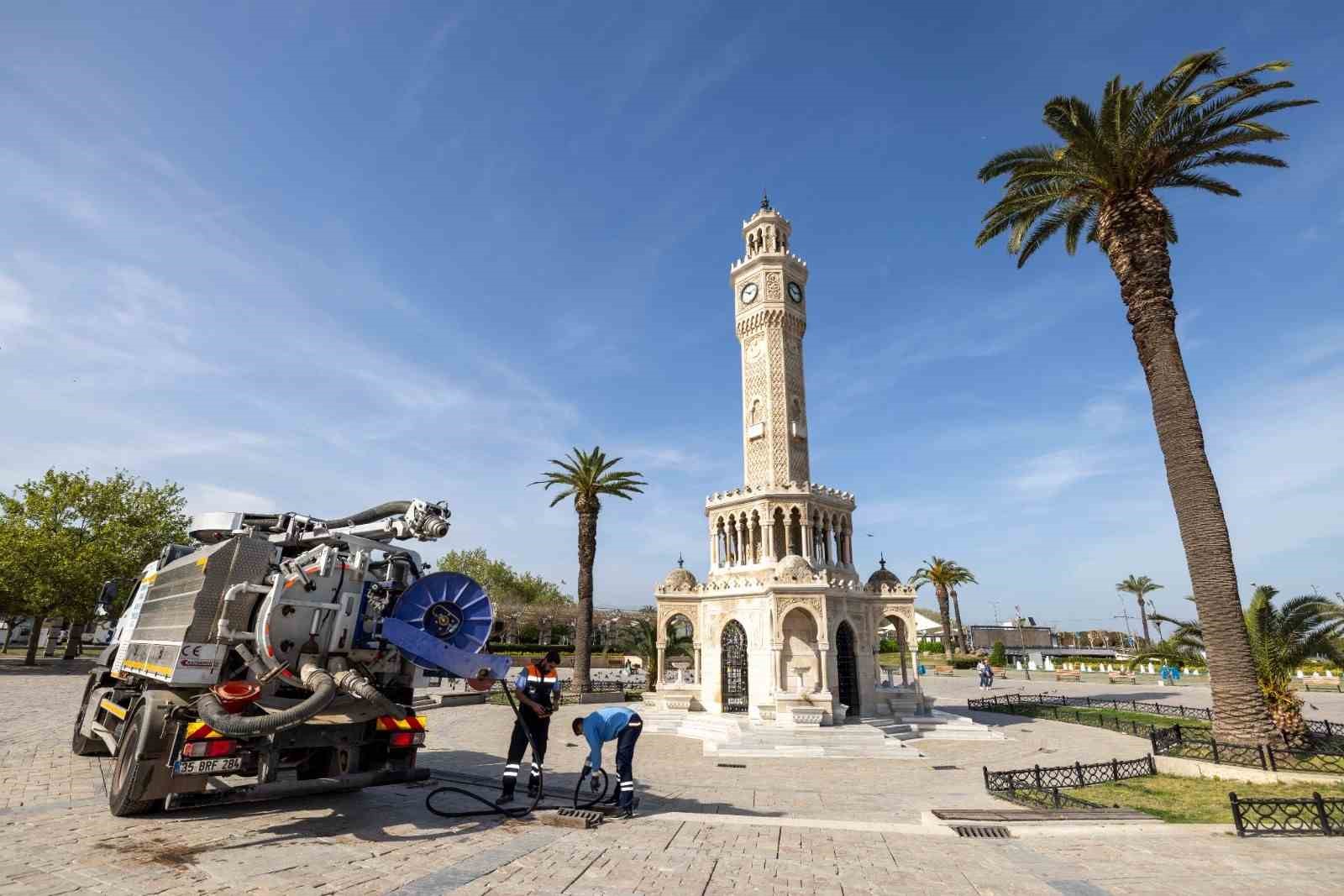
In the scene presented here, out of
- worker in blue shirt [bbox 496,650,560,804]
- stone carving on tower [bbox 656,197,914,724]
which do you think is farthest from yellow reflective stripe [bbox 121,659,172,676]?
stone carving on tower [bbox 656,197,914,724]

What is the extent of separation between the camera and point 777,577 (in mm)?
22625

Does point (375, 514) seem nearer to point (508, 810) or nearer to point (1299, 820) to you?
point (508, 810)

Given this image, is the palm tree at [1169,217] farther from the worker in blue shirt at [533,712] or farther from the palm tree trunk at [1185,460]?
the worker in blue shirt at [533,712]

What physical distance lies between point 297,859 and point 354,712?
179 cm

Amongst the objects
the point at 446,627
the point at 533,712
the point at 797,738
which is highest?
the point at 446,627

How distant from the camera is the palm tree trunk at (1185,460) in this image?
13.4m

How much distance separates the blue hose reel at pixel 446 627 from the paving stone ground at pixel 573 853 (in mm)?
1854

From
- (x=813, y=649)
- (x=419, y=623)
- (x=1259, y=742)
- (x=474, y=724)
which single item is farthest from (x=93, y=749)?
(x=1259, y=742)

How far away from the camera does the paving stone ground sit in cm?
582

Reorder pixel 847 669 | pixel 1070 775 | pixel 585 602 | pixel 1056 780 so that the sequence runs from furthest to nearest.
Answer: pixel 585 602 → pixel 847 669 → pixel 1070 775 → pixel 1056 780

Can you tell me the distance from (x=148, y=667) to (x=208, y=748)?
2325 millimetres

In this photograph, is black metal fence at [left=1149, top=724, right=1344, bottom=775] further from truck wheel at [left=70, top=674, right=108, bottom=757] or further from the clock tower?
truck wheel at [left=70, top=674, right=108, bottom=757]

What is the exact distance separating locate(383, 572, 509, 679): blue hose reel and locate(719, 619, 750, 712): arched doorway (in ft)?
53.5

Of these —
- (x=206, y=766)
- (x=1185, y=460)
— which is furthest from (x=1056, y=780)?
(x=206, y=766)
